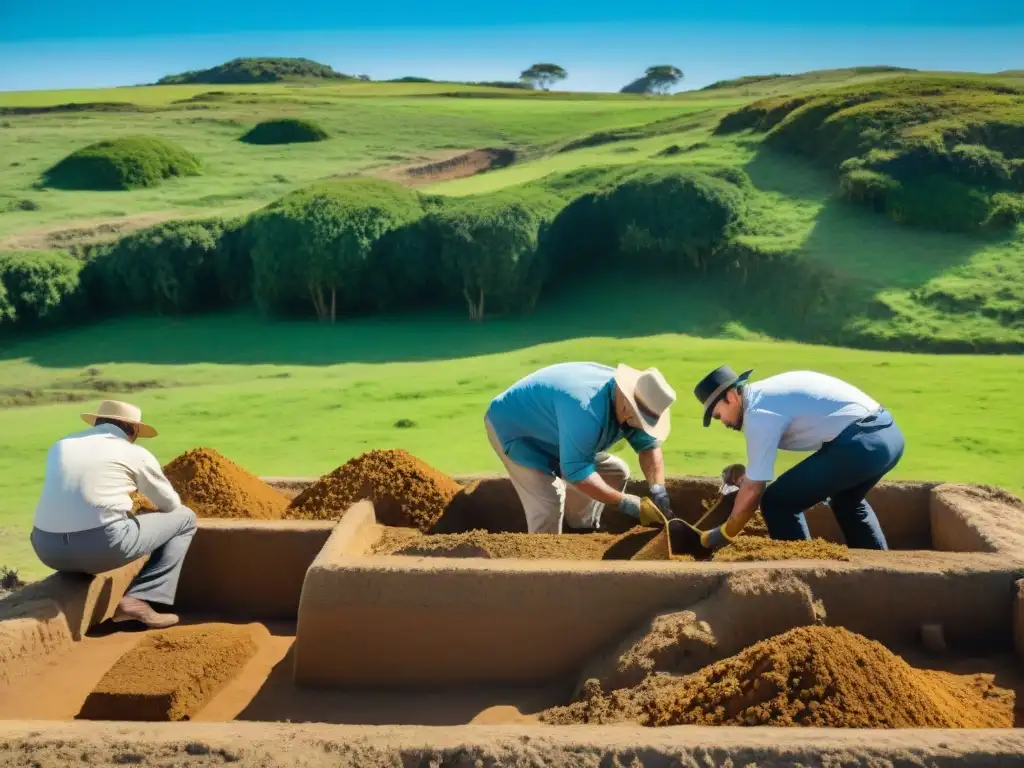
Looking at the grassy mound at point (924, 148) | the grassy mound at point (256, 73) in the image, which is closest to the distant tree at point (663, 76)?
the grassy mound at point (256, 73)

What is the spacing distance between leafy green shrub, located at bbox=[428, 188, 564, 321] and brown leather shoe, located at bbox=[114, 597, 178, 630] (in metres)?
12.5

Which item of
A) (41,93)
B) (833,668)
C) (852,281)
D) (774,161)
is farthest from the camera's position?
(41,93)

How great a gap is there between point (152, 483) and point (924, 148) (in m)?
16.7

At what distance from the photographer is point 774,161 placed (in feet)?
72.1

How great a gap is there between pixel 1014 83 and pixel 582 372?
2241 cm

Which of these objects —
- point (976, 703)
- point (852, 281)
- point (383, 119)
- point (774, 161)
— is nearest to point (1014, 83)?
point (774, 161)

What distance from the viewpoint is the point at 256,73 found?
6081 cm

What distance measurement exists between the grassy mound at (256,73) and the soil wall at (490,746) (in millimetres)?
60313

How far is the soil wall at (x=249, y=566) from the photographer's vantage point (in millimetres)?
5746

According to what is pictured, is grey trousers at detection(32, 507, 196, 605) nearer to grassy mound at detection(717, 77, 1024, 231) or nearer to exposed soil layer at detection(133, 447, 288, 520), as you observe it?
exposed soil layer at detection(133, 447, 288, 520)

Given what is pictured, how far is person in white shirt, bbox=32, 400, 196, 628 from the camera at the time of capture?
520 cm

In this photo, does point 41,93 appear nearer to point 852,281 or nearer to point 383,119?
point 383,119

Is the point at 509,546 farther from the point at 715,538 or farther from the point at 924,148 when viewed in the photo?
the point at 924,148

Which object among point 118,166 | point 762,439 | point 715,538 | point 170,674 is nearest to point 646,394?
point 762,439
